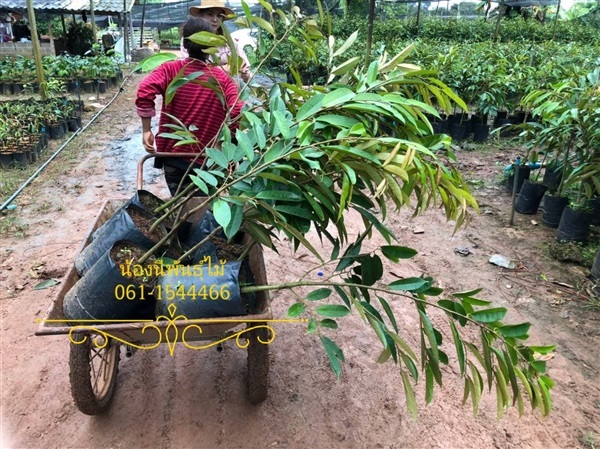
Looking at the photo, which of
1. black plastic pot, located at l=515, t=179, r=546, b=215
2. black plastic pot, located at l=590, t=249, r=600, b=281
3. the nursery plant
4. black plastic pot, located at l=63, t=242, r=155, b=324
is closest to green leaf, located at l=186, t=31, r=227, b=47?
the nursery plant

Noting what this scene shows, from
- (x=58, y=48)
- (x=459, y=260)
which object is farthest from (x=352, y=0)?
(x=459, y=260)

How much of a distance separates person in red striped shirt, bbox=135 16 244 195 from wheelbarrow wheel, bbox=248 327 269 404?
1.14m

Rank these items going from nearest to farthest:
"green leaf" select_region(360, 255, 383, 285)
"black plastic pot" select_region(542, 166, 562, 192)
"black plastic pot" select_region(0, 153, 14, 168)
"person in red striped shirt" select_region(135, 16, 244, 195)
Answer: "green leaf" select_region(360, 255, 383, 285) → "person in red striped shirt" select_region(135, 16, 244, 195) → "black plastic pot" select_region(542, 166, 562, 192) → "black plastic pot" select_region(0, 153, 14, 168)

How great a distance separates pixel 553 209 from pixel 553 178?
0.80 m

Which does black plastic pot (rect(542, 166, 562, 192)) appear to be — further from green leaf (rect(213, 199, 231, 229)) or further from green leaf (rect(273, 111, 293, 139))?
green leaf (rect(213, 199, 231, 229))

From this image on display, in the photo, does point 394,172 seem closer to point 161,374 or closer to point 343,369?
point 343,369

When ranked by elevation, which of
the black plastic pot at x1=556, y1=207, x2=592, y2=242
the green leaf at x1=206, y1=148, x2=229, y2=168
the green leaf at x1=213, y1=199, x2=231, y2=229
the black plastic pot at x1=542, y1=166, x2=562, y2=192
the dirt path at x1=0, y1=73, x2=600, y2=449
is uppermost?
the green leaf at x1=206, y1=148, x2=229, y2=168

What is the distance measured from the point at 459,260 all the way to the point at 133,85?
11.2m

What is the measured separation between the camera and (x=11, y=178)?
Result: 504 cm

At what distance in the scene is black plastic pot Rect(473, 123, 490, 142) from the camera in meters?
7.16

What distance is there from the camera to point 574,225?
394 centimetres

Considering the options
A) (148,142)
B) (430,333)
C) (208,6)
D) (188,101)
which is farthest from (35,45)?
(430,333)

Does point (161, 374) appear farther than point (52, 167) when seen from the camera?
No

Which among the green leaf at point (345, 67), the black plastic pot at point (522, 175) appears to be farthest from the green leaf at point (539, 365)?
the black plastic pot at point (522, 175)
